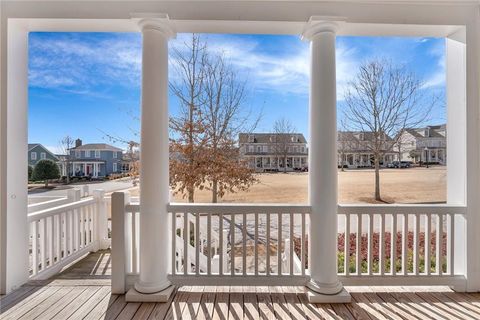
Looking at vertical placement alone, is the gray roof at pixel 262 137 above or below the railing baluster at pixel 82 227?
above

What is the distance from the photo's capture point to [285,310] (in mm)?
1925

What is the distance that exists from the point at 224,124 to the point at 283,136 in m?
0.69

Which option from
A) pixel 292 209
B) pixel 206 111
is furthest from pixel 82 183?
pixel 292 209

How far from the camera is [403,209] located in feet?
7.27

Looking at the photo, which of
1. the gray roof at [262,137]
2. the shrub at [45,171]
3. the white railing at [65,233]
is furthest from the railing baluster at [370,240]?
the shrub at [45,171]

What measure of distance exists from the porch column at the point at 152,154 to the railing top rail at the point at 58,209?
119 centimetres

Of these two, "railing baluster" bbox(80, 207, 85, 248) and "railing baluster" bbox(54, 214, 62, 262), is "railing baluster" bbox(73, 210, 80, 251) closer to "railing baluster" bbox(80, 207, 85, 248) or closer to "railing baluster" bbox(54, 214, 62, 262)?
"railing baluster" bbox(80, 207, 85, 248)

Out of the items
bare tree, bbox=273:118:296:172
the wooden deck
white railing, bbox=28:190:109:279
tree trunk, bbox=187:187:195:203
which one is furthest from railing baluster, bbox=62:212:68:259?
bare tree, bbox=273:118:296:172

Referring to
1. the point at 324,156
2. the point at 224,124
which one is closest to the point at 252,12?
the point at 224,124

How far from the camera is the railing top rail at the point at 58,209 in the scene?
2383 millimetres

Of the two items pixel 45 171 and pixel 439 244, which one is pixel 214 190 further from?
pixel 439 244

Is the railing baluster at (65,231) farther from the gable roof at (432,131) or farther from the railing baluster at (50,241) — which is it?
the gable roof at (432,131)

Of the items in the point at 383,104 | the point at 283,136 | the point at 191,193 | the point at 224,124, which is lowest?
the point at 191,193

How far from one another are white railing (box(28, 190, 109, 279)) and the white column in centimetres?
120
